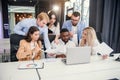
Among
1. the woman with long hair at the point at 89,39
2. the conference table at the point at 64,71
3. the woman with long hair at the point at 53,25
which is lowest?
the conference table at the point at 64,71

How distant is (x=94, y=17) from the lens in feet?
10.5

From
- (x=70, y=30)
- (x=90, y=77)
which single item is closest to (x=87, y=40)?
(x=70, y=30)

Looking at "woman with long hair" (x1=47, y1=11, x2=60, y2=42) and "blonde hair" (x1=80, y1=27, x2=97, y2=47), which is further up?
"woman with long hair" (x1=47, y1=11, x2=60, y2=42)

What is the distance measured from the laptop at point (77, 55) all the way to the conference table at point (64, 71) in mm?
54

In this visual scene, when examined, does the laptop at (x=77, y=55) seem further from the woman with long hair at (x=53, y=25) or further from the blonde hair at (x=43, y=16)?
the blonde hair at (x=43, y=16)

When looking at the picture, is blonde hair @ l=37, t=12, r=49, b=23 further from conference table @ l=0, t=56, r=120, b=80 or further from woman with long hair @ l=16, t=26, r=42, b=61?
conference table @ l=0, t=56, r=120, b=80

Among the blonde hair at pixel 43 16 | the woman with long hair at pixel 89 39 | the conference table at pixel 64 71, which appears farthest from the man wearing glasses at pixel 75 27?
the conference table at pixel 64 71

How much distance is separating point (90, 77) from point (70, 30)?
1.31m

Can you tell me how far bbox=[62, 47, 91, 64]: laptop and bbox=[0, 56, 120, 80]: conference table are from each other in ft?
0.18

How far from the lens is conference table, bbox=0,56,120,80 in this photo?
1447 mm

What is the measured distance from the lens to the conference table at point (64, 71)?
1.45 metres

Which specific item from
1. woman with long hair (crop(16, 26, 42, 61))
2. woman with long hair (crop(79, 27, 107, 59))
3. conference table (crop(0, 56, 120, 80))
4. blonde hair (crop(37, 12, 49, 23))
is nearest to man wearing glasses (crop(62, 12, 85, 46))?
woman with long hair (crop(79, 27, 107, 59))

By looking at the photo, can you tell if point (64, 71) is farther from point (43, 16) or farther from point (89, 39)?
point (43, 16)

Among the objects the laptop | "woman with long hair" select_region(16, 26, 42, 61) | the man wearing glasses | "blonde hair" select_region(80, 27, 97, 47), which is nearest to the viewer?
the laptop
